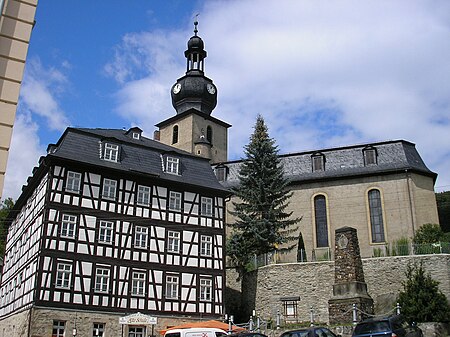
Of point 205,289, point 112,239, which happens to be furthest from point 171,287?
point 112,239

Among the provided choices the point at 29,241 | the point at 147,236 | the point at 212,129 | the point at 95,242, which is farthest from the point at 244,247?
the point at 212,129

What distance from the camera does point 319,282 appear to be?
102 ft

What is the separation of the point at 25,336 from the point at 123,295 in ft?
17.0

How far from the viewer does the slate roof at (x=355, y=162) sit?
131 feet

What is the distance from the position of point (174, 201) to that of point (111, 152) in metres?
4.74

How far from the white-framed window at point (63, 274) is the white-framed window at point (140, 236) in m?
4.01

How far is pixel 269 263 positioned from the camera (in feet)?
110

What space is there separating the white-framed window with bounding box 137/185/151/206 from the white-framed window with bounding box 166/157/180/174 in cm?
220

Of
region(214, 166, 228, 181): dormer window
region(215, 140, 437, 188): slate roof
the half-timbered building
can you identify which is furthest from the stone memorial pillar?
region(214, 166, 228, 181): dormer window

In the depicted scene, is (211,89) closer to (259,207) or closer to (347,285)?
(259,207)

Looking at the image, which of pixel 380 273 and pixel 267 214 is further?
pixel 267 214

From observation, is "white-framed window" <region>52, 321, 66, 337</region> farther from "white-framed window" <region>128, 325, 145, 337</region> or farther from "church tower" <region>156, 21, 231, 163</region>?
"church tower" <region>156, 21, 231, 163</region>

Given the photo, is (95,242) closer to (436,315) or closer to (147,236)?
(147,236)

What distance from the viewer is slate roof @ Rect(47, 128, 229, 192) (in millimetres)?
28797
